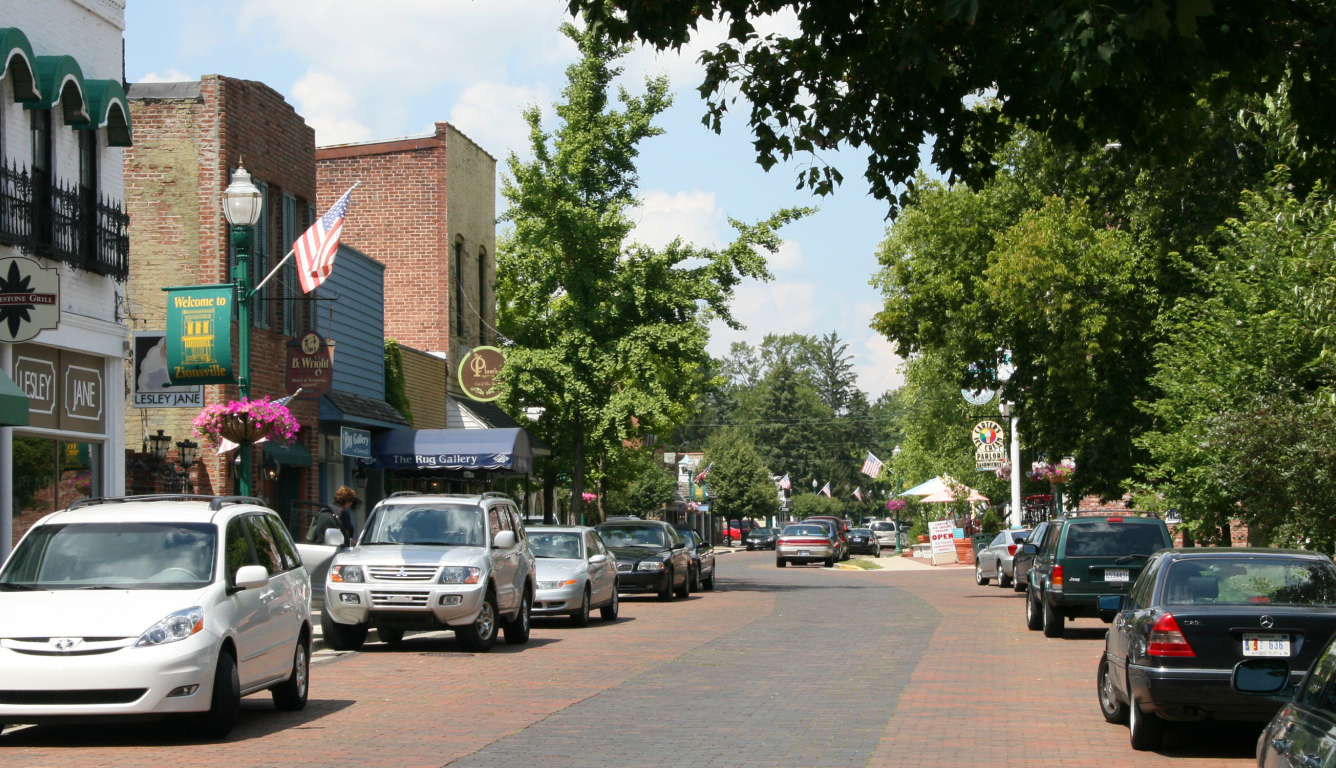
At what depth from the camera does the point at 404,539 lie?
59.4ft

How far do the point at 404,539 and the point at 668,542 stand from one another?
41.4ft

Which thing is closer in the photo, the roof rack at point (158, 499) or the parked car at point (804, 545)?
the roof rack at point (158, 499)

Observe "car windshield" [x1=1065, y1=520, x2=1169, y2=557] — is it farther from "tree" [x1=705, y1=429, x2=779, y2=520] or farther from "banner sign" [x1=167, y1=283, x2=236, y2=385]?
"tree" [x1=705, y1=429, x2=779, y2=520]

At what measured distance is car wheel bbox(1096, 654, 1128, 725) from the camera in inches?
459

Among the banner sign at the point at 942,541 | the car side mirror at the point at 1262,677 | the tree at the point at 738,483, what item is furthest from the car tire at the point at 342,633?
the tree at the point at 738,483

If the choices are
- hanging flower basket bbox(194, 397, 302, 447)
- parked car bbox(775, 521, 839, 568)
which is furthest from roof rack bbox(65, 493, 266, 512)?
parked car bbox(775, 521, 839, 568)

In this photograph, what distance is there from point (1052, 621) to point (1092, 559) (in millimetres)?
1378

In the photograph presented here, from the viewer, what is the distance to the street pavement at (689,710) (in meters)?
10.0

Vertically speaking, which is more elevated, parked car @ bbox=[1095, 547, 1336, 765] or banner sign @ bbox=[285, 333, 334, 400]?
banner sign @ bbox=[285, 333, 334, 400]

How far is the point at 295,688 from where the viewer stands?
12133mm

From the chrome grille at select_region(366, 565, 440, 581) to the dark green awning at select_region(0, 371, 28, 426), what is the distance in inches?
164

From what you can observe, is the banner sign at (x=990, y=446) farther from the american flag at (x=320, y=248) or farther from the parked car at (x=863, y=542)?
the american flag at (x=320, y=248)

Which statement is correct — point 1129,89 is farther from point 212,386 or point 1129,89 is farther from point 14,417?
point 212,386

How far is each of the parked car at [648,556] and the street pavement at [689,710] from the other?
6676 mm
